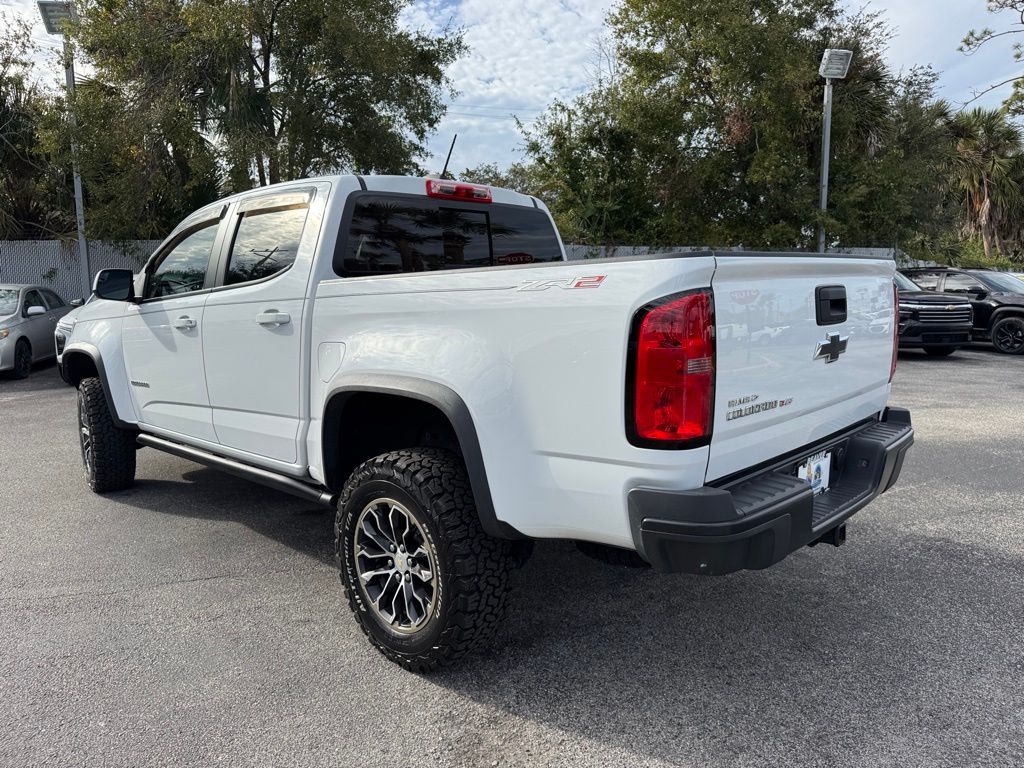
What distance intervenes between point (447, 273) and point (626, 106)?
57.5 ft

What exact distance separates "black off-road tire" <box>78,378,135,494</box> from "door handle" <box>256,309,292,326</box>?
2135 mm

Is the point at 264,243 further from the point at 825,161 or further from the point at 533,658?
the point at 825,161

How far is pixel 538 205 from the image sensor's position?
4.59m

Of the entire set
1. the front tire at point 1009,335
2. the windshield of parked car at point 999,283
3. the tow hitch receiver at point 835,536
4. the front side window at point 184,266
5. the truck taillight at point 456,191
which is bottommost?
the front tire at point 1009,335

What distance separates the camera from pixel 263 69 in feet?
46.4

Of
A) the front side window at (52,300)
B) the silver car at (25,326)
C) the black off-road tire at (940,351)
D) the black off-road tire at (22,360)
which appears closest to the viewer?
the silver car at (25,326)

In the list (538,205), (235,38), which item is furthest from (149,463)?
(235,38)

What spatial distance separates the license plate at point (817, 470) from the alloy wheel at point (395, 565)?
147 centimetres

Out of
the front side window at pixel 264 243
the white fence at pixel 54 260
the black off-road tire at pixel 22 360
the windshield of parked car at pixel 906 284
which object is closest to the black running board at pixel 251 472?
the front side window at pixel 264 243

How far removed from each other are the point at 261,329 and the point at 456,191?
1226mm

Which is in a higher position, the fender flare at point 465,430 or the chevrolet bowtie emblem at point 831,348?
the chevrolet bowtie emblem at point 831,348

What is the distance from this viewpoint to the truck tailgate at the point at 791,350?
8.14 feet

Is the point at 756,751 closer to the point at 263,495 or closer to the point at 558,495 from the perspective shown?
the point at 558,495

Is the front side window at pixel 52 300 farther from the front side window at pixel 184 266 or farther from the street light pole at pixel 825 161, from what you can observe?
the street light pole at pixel 825 161
